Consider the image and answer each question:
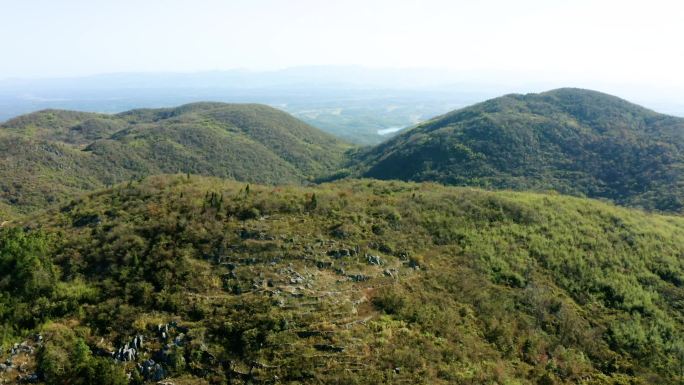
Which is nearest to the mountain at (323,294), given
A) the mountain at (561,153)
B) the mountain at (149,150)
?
the mountain at (561,153)

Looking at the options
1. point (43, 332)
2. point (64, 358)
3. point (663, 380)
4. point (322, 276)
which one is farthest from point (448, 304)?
point (43, 332)

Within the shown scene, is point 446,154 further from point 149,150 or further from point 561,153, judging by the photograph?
→ point 149,150

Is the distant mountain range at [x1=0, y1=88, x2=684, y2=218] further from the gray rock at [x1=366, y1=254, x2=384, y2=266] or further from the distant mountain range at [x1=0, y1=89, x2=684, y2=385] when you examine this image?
the gray rock at [x1=366, y1=254, x2=384, y2=266]

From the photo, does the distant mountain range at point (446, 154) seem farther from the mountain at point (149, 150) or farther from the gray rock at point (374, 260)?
the gray rock at point (374, 260)

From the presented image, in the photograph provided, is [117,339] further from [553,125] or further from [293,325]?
A: [553,125]

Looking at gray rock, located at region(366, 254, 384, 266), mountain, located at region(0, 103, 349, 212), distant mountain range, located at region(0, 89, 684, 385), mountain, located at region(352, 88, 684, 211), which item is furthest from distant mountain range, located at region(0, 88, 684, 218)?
gray rock, located at region(366, 254, 384, 266)

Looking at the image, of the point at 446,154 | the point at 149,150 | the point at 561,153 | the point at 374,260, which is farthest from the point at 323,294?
the point at 149,150

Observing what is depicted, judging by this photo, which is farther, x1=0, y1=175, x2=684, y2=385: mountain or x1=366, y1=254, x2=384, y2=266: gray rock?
x1=366, y1=254, x2=384, y2=266: gray rock
